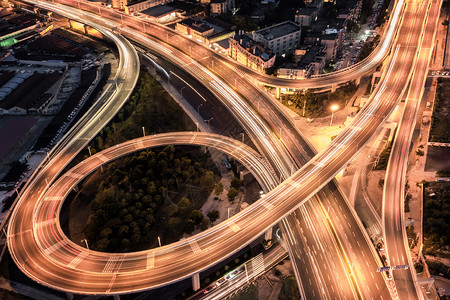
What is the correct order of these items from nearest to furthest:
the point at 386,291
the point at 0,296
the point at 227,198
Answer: the point at 386,291, the point at 0,296, the point at 227,198

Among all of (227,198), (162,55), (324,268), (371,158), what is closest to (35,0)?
(162,55)

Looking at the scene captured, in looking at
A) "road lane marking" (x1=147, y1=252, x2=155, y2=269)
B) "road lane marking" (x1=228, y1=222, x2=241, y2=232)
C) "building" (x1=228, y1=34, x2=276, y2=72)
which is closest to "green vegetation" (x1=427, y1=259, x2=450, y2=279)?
"road lane marking" (x1=228, y1=222, x2=241, y2=232)

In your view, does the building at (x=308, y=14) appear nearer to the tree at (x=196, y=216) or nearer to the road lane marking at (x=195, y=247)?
the tree at (x=196, y=216)

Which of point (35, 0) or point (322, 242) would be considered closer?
point (322, 242)

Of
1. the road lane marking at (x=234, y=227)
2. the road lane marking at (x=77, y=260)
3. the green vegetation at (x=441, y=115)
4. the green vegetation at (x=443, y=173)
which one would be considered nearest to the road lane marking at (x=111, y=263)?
the road lane marking at (x=77, y=260)

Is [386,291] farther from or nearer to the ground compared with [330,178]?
nearer to the ground

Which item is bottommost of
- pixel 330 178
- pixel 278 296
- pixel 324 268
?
pixel 278 296

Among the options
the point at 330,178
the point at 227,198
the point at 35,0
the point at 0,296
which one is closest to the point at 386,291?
the point at 330,178

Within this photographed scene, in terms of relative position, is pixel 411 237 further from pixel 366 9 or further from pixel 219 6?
pixel 366 9

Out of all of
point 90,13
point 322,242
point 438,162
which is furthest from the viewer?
point 90,13

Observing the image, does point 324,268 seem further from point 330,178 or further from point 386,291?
point 330,178
